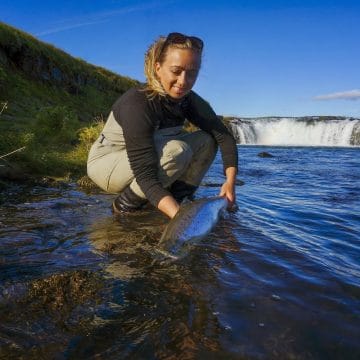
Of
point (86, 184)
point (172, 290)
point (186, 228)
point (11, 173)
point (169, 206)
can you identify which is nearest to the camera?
point (172, 290)

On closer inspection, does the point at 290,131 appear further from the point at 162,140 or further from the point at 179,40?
the point at 179,40

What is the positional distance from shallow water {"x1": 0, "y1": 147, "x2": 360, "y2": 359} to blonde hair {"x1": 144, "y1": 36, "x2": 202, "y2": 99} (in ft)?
4.04

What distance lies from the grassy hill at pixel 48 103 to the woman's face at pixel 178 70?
8.84 ft

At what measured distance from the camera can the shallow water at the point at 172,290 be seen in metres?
1.77

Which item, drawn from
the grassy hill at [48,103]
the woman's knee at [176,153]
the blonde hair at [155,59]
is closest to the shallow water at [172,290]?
the woman's knee at [176,153]

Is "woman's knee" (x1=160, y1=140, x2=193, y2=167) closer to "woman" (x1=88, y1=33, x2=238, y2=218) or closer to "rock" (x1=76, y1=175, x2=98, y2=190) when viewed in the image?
"woman" (x1=88, y1=33, x2=238, y2=218)

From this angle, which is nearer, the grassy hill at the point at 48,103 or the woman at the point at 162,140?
the woman at the point at 162,140

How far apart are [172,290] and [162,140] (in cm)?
210

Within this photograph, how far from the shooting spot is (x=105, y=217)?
4176mm

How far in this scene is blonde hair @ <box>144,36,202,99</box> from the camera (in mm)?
3496

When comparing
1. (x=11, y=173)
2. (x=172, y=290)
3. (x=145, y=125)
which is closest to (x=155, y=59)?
(x=145, y=125)

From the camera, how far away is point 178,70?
3500 millimetres

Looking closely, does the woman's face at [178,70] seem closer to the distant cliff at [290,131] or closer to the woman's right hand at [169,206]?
the woman's right hand at [169,206]

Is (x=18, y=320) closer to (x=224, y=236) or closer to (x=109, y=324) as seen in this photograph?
(x=109, y=324)
